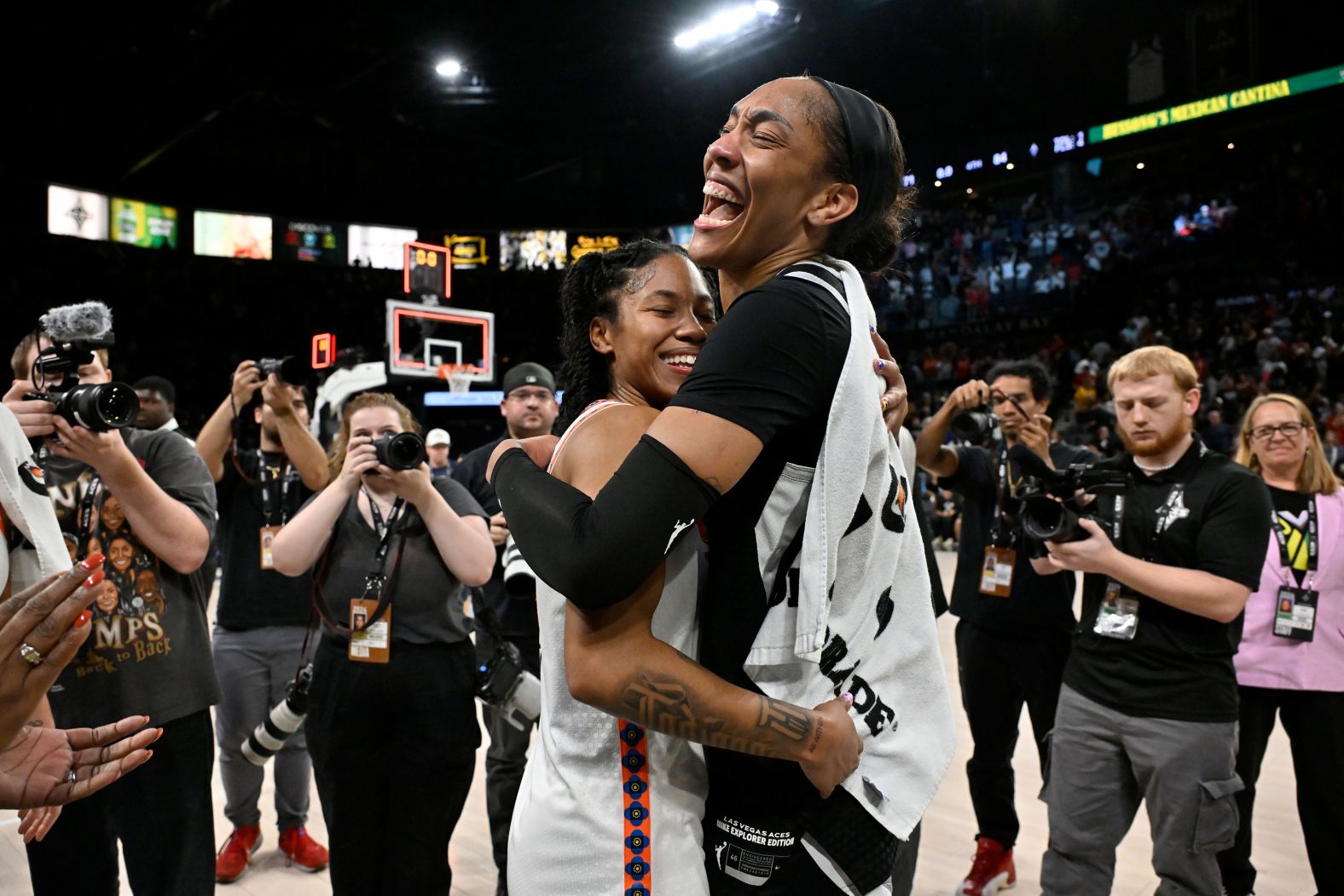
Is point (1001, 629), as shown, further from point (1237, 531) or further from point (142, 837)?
point (142, 837)

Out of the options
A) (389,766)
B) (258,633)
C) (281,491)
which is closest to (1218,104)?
(281,491)

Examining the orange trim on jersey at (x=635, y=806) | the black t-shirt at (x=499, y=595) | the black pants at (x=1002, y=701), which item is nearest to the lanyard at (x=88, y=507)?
the black t-shirt at (x=499, y=595)

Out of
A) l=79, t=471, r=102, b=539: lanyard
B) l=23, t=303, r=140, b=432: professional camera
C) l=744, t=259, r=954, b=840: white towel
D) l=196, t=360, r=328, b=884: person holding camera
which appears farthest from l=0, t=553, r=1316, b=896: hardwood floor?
l=744, t=259, r=954, b=840: white towel

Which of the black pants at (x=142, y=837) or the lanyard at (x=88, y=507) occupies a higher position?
the lanyard at (x=88, y=507)

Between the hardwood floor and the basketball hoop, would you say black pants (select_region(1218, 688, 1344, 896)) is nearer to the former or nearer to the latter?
the hardwood floor

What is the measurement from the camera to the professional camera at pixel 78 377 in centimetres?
214

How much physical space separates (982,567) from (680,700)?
9.02 feet

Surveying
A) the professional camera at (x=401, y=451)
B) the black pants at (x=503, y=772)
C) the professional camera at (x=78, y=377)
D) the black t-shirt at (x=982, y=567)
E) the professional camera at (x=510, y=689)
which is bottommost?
the black pants at (x=503, y=772)

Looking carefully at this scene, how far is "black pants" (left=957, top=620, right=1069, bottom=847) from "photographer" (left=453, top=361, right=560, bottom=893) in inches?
66.2

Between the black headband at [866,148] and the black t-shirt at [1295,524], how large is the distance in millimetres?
2778

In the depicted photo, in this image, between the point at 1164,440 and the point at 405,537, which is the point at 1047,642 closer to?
the point at 1164,440

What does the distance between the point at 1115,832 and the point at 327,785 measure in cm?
231

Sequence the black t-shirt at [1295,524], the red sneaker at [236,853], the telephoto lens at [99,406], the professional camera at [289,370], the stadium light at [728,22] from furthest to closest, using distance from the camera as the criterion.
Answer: the stadium light at [728,22] → the red sneaker at [236,853] → the black t-shirt at [1295,524] → the professional camera at [289,370] → the telephoto lens at [99,406]

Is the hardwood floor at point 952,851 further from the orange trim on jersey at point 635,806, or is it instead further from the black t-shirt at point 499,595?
the orange trim on jersey at point 635,806
